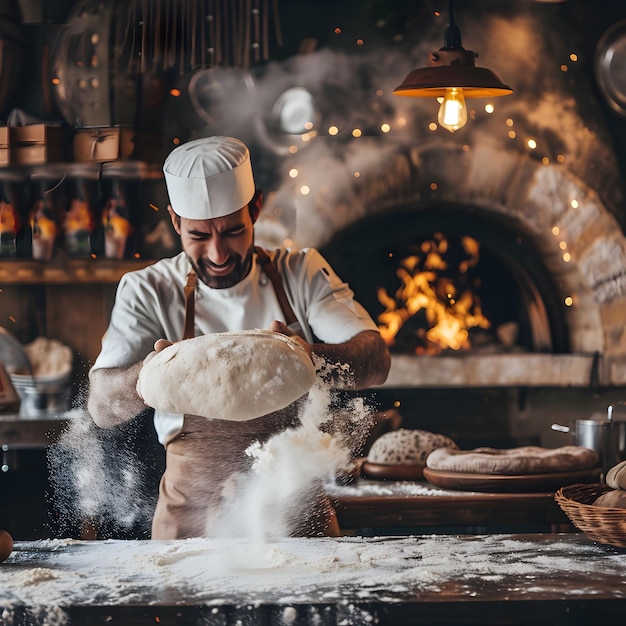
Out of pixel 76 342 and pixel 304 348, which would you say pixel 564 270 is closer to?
pixel 304 348

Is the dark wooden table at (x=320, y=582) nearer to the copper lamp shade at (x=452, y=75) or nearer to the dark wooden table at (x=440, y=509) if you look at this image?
the dark wooden table at (x=440, y=509)

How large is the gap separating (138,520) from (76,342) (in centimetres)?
76

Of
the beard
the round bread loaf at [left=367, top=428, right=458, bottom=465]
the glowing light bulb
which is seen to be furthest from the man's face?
the round bread loaf at [left=367, top=428, right=458, bottom=465]

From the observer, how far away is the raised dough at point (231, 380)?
252 cm

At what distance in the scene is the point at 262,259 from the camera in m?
3.15

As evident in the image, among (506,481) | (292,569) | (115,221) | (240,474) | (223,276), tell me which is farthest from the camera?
(115,221)

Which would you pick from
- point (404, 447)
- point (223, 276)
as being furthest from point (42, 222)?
point (404, 447)

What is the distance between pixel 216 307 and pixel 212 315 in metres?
0.03

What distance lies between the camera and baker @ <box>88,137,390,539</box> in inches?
113

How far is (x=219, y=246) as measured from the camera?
3.04m

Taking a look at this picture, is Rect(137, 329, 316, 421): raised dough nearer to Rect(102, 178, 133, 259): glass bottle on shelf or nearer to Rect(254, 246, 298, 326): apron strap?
Rect(254, 246, 298, 326): apron strap

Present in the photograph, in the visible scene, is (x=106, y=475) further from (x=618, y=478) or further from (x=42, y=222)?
(x=618, y=478)

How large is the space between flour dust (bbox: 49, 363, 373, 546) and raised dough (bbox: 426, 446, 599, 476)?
0.31 m

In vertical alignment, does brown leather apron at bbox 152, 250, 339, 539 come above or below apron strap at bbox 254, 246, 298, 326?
below
